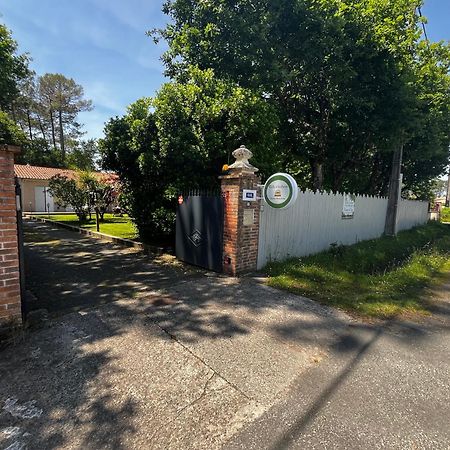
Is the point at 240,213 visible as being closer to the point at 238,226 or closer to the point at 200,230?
the point at 238,226

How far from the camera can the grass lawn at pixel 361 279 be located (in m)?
4.67

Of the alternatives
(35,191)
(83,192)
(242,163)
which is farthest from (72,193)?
(35,191)

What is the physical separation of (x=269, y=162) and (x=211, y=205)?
110 inches

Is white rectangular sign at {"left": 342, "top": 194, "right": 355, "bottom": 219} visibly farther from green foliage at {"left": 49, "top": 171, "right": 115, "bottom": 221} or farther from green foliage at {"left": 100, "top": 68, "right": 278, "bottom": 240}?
green foliage at {"left": 49, "top": 171, "right": 115, "bottom": 221}

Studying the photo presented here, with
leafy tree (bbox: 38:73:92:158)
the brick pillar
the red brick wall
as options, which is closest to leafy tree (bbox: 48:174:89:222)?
the red brick wall

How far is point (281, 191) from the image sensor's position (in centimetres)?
608

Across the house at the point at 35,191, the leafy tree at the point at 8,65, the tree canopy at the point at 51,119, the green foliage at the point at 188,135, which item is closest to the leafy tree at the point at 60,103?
the tree canopy at the point at 51,119

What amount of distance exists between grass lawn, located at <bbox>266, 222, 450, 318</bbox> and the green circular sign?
1.46 metres

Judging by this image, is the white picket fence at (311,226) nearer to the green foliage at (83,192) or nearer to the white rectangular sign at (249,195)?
the white rectangular sign at (249,195)

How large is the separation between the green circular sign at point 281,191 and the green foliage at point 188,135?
166 cm

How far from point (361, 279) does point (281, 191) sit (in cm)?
250

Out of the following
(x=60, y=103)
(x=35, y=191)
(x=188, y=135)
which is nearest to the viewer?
(x=188, y=135)

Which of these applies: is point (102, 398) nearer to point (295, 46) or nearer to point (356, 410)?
point (356, 410)

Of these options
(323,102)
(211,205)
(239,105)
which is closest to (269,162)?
(239,105)
